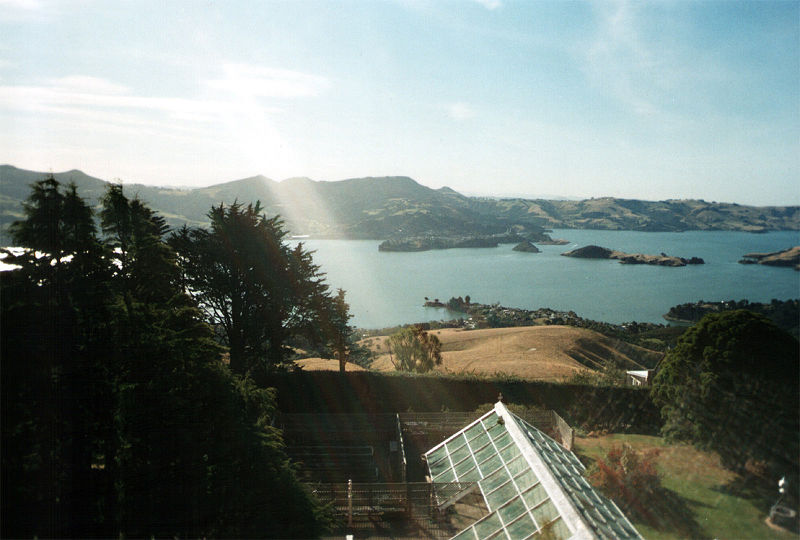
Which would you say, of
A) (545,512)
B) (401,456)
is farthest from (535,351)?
(545,512)

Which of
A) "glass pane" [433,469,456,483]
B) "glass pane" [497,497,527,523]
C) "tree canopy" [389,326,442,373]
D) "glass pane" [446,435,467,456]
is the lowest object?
"tree canopy" [389,326,442,373]

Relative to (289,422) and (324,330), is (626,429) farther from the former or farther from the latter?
(324,330)

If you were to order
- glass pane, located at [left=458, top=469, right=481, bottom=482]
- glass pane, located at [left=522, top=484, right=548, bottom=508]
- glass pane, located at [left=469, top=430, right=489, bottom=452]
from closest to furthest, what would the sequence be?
glass pane, located at [left=522, top=484, right=548, bottom=508] < glass pane, located at [left=458, top=469, right=481, bottom=482] < glass pane, located at [left=469, top=430, right=489, bottom=452]

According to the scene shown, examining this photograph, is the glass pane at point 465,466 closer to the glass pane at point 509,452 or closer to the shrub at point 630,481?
the glass pane at point 509,452

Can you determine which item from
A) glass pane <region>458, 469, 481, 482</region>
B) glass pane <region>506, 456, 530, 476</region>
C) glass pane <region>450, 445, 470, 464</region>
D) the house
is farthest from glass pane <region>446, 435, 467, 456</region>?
the house

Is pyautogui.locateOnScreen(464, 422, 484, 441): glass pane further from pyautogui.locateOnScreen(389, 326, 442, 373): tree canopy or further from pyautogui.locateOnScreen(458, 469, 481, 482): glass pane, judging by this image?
pyautogui.locateOnScreen(389, 326, 442, 373): tree canopy

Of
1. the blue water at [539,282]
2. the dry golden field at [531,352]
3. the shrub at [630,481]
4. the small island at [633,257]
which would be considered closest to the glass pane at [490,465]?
the shrub at [630,481]
